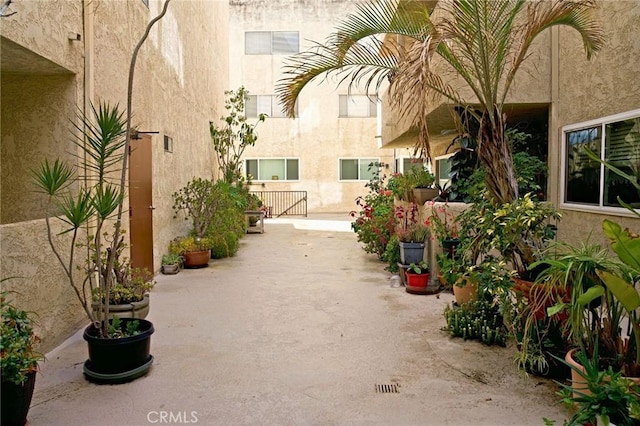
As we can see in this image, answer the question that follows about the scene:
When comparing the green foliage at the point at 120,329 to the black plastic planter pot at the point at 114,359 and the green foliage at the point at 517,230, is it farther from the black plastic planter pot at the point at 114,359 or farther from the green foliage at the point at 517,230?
the green foliage at the point at 517,230

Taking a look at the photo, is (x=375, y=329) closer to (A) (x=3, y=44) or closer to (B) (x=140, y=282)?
(B) (x=140, y=282)

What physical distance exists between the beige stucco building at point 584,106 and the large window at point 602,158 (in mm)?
11

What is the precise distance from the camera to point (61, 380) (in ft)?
11.1

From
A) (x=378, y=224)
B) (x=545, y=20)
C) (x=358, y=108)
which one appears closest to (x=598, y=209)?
(x=545, y=20)

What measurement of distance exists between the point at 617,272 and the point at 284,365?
2.42 metres

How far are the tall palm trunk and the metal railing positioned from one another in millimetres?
14828

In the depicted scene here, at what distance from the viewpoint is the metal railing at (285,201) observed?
1877 centimetres

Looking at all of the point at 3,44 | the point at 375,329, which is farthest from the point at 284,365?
the point at 3,44

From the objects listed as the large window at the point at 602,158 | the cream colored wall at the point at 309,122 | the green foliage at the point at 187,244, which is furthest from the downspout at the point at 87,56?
the cream colored wall at the point at 309,122

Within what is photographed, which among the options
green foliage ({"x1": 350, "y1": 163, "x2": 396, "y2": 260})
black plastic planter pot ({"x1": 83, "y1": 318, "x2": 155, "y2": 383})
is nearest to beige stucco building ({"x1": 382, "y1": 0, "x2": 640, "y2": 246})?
green foliage ({"x1": 350, "y1": 163, "x2": 396, "y2": 260})

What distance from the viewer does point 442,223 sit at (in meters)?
6.02

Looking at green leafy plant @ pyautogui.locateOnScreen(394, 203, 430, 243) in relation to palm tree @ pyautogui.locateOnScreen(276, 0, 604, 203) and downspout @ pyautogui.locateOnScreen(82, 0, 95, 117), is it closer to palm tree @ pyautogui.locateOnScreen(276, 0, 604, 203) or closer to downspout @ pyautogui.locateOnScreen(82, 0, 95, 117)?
palm tree @ pyautogui.locateOnScreen(276, 0, 604, 203)

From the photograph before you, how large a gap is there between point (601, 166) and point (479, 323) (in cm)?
255

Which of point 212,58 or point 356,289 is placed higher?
point 212,58
